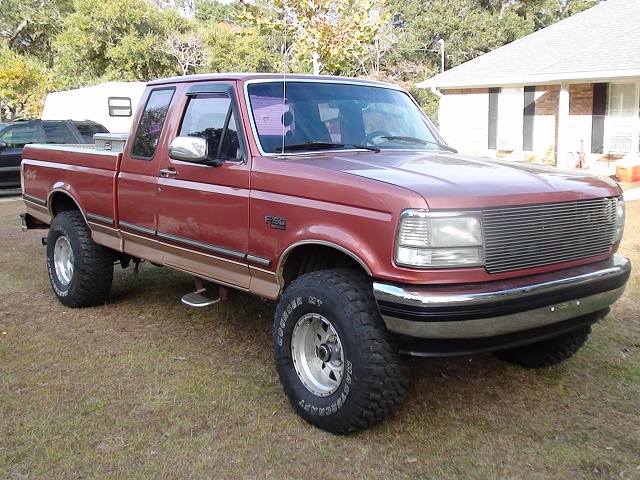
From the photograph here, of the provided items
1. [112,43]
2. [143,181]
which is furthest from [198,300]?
[112,43]

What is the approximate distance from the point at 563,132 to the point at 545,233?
48.0ft

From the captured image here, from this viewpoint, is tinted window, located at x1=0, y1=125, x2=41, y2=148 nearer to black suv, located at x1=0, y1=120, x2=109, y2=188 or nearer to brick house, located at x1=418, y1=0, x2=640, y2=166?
black suv, located at x1=0, y1=120, x2=109, y2=188

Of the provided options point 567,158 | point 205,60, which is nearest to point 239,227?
point 567,158

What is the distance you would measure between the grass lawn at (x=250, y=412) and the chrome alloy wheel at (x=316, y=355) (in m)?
0.28

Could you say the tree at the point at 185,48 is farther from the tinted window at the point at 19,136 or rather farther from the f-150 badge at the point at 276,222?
the f-150 badge at the point at 276,222

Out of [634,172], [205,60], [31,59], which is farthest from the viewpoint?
[31,59]

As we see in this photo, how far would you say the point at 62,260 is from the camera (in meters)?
6.36

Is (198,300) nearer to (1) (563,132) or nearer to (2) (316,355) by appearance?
(2) (316,355)

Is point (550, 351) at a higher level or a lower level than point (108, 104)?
lower

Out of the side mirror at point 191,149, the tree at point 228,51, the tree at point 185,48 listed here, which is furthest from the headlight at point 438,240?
the tree at point 185,48

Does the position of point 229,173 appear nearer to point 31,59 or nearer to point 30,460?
point 30,460

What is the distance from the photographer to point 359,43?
1450cm

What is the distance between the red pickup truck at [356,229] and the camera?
10.9 feet

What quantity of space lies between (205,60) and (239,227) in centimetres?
2500
